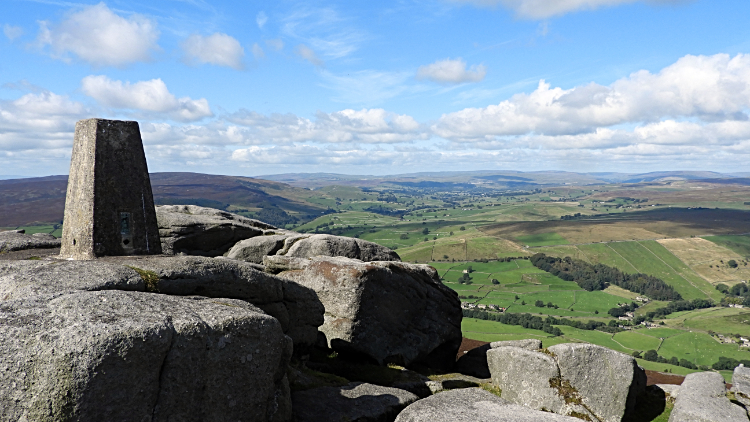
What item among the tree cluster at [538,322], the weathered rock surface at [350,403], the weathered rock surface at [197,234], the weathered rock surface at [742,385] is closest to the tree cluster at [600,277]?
the tree cluster at [538,322]

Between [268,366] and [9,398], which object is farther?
[268,366]

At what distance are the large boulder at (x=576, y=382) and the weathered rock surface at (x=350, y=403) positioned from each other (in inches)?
202

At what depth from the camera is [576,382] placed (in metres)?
16.9

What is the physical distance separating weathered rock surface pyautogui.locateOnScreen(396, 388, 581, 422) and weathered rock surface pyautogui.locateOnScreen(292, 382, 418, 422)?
0.91 m

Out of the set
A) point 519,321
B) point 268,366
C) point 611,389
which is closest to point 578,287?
point 519,321

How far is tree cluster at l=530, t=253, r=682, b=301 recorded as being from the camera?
165750 millimetres

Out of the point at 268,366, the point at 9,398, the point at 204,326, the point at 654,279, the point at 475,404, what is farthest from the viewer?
the point at 654,279

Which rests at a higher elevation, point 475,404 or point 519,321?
point 475,404

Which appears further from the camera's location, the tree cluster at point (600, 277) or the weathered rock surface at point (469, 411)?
the tree cluster at point (600, 277)

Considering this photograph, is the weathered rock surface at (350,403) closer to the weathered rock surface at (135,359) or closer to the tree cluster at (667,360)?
the weathered rock surface at (135,359)

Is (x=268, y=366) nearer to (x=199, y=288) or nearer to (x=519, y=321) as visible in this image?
(x=199, y=288)

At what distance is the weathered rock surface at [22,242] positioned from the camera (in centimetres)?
1957

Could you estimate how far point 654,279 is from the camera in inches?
7057

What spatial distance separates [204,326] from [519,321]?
11307cm
